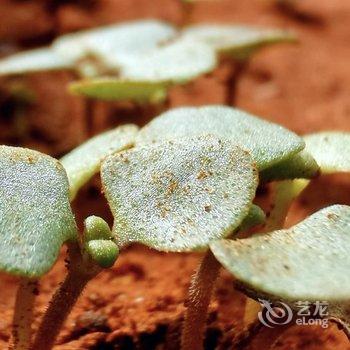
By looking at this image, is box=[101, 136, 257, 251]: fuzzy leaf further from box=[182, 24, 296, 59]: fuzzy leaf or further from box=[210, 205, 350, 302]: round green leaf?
box=[182, 24, 296, 59]: fuzzy leaf

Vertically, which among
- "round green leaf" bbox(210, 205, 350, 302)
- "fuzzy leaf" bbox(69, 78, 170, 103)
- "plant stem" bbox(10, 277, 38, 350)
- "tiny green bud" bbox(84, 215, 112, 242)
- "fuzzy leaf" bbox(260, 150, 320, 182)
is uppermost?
"round green leaf" bbox(210, 205, 350, 302)

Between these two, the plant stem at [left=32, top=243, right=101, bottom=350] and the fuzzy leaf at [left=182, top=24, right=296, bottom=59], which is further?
the fuzzy leaf at [left=182, top=24, right=296, bottom=59]

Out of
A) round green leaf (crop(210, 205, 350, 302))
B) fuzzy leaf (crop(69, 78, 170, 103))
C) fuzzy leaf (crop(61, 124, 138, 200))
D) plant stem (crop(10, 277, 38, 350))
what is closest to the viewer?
round green leaf (crop(210, 205, 350, 302))

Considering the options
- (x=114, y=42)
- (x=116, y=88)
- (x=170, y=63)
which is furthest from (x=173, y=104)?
(x=116, y=88)

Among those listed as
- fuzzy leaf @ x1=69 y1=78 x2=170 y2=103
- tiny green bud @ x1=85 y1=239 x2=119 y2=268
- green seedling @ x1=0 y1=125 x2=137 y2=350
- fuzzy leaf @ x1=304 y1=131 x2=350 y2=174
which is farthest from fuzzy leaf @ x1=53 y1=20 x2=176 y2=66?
tiny green bud @ x1=85 y1=239 x2=119 y2=268

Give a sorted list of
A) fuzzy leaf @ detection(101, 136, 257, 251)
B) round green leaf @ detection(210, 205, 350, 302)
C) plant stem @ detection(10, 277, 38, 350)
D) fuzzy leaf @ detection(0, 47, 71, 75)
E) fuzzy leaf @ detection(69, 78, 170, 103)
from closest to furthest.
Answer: round green leaf @ detection(210, 205, 350, 302) < fuzzy leaf @ detection(101, 136, 257, 251) < plant stem @ detection(10, 277, 38, 350) < fuzzy leaf @ detection(69, 78, 170, 103) < fuzzy leaf @ detection(0, 47, 71, 75)

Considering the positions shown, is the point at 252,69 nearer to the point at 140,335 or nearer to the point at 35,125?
the point at 35,125
